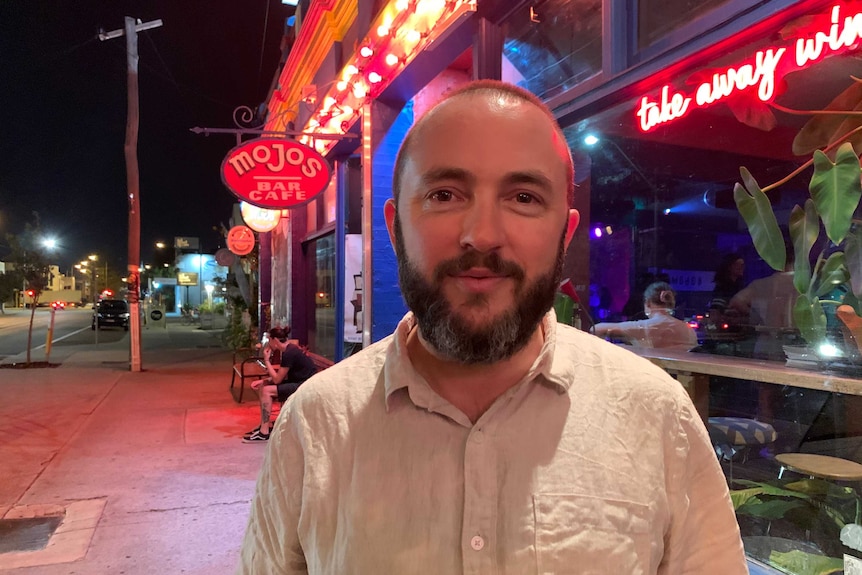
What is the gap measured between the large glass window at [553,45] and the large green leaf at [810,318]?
6.66 ft

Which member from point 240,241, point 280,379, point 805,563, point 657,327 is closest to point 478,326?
point 805,563

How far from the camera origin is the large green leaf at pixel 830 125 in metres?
2.70

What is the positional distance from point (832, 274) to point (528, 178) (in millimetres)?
2320

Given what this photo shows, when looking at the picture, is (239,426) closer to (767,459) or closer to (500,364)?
(767,459)

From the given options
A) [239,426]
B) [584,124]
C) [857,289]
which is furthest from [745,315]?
[239,426]

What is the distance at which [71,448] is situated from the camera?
688 cm

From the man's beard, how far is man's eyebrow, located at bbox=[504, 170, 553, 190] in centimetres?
16

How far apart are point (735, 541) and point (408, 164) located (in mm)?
1042

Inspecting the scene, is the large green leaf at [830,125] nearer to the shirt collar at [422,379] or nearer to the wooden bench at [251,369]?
the shirt collar at [422,379]

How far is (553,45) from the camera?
451 centimetres

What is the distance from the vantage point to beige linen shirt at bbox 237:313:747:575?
A: 1.09 meters

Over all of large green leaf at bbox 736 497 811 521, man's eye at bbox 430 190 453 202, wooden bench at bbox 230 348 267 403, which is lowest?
wooden bench at bbox 230 348 267 403

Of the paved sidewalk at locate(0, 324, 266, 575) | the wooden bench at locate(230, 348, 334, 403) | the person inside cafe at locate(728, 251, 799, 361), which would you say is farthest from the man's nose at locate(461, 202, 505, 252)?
the wooden bench at locate(230, 348, 334, 403)

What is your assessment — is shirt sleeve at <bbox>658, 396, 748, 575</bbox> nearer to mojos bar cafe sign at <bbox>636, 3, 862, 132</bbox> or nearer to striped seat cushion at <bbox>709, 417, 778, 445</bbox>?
mojos bar cafe sign at <bbox>636, 3, 862, 132</bbox>
